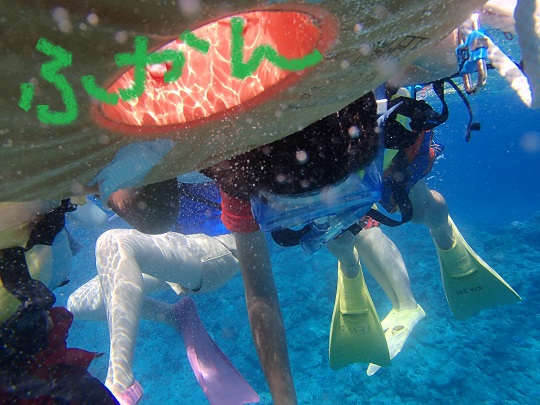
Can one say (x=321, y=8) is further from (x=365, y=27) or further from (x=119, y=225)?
(x=119, y=225)

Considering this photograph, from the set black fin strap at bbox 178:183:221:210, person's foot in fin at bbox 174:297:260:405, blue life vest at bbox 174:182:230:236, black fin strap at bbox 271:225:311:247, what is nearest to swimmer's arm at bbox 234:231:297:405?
black fin strap at bbox 271:225:311:247

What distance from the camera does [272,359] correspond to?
2.47 m

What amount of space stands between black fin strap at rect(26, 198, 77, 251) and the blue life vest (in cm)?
242

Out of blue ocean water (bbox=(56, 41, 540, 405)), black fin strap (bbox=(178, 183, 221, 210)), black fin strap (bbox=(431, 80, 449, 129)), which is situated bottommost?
blue ocean water (bbox=(56, 41, 540, 405))

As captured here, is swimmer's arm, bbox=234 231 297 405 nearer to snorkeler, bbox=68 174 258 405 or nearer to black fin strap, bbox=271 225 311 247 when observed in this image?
black fin strap, bbox=271 225 311 247

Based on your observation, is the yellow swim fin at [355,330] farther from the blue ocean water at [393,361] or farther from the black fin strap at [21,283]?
the black fin strap at [21,283]

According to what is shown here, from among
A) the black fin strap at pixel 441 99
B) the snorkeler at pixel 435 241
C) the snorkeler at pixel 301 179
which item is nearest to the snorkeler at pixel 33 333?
the snorkeler at pixel 301 179

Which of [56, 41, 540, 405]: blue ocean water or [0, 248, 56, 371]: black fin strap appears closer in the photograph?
[0, 248, 56, 371]: black fin strap

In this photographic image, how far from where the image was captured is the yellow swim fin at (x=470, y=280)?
5.07 metres

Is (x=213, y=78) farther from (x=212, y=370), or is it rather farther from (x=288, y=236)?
(x=212, y=370)

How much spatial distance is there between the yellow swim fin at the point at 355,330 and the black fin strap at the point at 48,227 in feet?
14.4

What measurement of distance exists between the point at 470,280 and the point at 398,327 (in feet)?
4.77

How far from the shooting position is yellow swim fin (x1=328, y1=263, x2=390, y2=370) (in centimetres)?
511

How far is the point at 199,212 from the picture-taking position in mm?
5254
